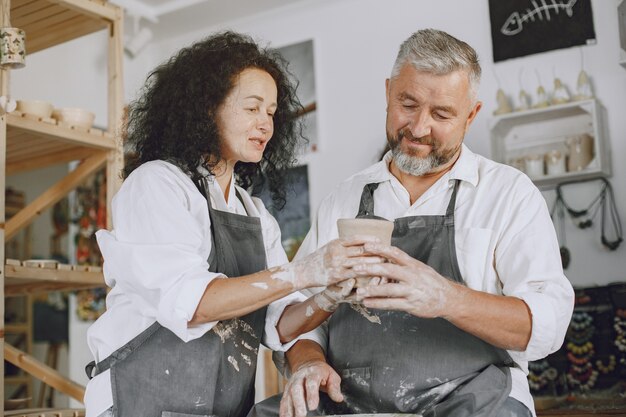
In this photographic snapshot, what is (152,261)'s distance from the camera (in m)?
1.86

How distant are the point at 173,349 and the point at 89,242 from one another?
186 inches

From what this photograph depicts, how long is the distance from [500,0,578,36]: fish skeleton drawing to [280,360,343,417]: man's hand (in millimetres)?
3971

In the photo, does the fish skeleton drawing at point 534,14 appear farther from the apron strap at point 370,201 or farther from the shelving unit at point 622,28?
the apron strap at point 370,201

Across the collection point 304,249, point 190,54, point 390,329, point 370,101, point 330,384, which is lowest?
point 330,384

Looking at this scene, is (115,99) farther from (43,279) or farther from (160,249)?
(160,249)

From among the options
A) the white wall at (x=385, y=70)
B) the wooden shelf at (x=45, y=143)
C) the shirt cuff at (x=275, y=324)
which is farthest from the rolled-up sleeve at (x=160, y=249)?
the white wall at (x=385, y=70)

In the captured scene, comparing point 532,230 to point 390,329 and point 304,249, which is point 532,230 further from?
point 304,249

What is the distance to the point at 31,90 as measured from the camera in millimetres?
5980

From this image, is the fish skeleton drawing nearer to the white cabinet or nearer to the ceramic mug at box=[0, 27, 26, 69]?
the white cabinet

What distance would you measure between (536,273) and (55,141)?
2.36 metres

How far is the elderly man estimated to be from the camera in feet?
6.30

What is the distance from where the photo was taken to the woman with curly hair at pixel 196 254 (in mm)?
1861

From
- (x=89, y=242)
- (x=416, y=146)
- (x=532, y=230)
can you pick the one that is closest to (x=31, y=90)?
(x=89, y=242)

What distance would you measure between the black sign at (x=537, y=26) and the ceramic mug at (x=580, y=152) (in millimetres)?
680
